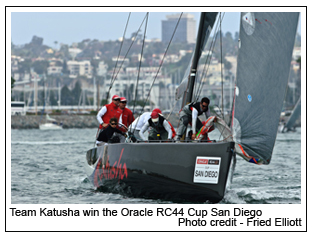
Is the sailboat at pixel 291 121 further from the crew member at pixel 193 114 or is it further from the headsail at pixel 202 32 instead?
the crew member at pixel 193 114

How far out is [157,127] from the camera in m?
8.21

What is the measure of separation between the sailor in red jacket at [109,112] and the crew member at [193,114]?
162 centimetres

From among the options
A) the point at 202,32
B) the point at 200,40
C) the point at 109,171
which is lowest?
the point at 109,171

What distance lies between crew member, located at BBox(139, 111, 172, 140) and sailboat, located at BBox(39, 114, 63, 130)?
179 ft

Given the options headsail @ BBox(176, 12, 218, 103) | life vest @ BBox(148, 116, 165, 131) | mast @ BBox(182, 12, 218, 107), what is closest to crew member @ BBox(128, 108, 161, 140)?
life vest @ BBox(148, 116, 165, 131)

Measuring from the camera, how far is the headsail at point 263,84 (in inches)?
249

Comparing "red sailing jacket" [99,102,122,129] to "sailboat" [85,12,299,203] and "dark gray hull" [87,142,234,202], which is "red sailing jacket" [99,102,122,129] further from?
"sailboat" [85,12,299,203]

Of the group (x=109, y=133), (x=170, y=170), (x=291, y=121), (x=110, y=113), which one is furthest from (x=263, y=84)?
(x=291, y=121)

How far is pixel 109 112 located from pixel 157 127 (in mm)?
1364

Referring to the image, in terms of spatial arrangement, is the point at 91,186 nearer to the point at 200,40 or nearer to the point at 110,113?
the point at 110,113
